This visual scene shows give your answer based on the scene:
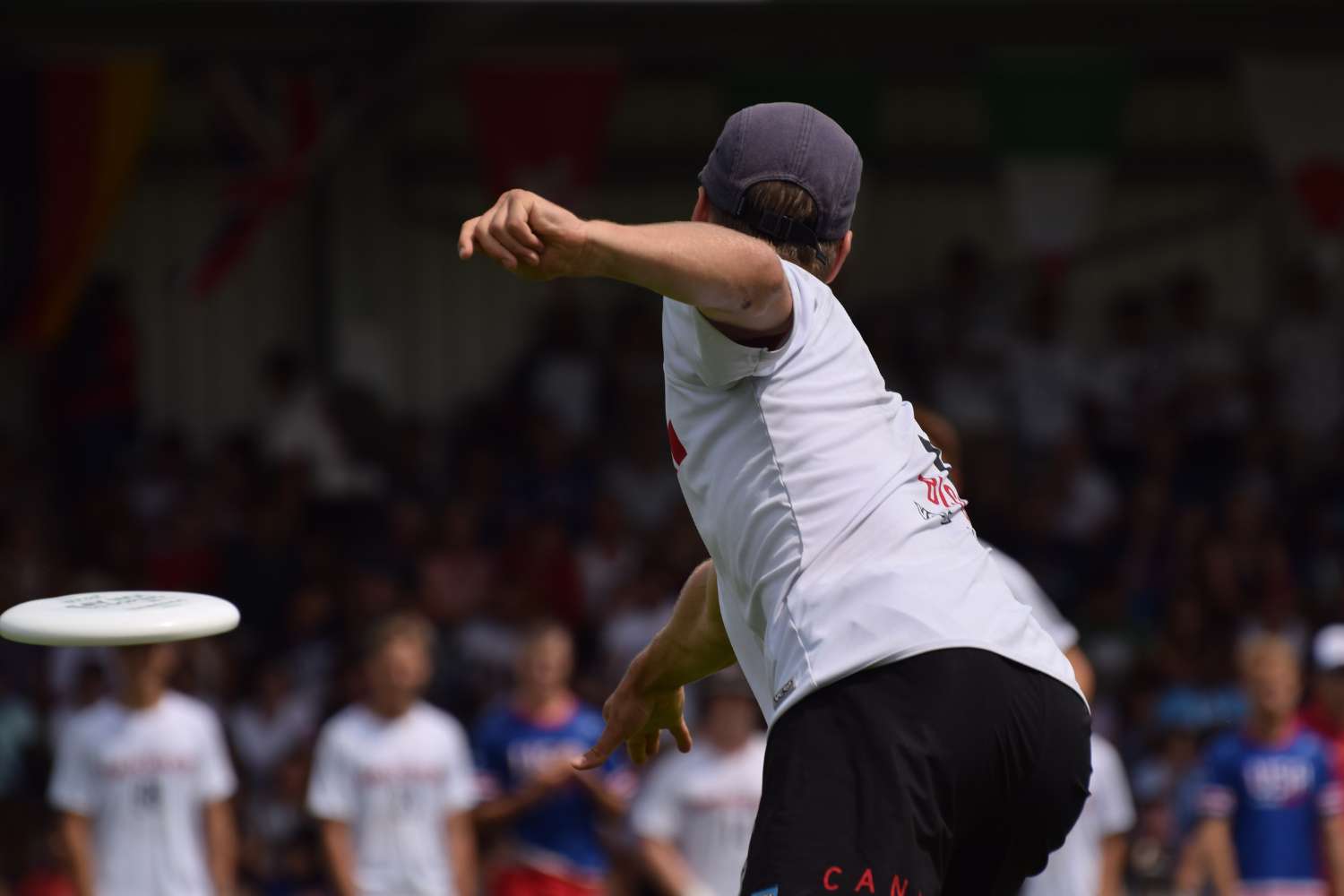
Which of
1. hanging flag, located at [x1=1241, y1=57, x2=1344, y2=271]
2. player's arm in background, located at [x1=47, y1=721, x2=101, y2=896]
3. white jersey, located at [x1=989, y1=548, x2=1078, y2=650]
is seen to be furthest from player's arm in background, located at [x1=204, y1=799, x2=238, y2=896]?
hanging flag, located at [x1=1241, y1=57, x2=1344, y2=271]

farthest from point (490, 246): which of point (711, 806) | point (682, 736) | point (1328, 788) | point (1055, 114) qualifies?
point (1055, 114)

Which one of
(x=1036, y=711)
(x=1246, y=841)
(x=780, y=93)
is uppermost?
(x=780, y=93)

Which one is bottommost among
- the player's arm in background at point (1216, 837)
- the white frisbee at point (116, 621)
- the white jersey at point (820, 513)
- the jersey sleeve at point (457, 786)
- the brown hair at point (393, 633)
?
the player's arm in background at point (1216, 837)

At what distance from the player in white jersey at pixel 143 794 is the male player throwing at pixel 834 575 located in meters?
6.13

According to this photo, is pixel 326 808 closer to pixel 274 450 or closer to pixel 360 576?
pixel 360 576

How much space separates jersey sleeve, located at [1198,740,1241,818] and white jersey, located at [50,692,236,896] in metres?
4.15

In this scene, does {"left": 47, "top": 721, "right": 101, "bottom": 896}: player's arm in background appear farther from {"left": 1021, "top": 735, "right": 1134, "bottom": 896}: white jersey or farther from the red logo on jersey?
the red logo on jersey

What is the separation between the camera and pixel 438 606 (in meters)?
11.1

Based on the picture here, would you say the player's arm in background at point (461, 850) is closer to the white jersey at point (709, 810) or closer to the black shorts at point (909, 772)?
the white jersey at point (709, 810)

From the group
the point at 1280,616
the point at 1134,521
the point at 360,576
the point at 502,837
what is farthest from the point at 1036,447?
the point at 502,837

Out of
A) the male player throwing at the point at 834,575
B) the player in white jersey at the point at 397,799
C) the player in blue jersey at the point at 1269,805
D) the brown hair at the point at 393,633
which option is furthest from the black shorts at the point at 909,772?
the player in white jersey at the point at 397,799

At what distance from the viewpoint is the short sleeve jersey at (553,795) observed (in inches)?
339

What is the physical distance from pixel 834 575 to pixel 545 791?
5838 mm

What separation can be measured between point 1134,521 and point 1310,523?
1056 mm
